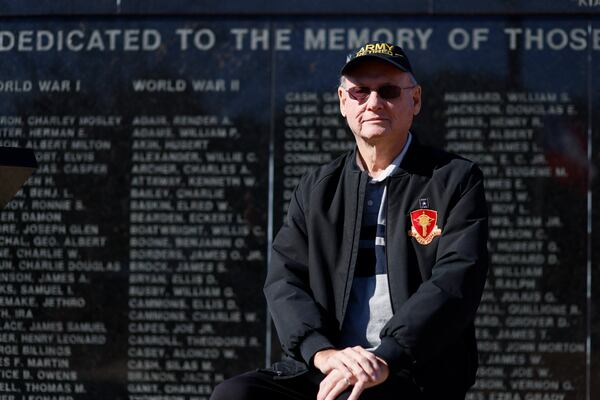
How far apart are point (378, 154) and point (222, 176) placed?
2.54 m

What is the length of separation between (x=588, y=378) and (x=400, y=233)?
2.83m

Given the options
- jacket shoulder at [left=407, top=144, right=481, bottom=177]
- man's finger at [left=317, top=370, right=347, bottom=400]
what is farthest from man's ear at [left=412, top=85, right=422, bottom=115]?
man's finger at [left=317, top=370, right=347, bottom=400]

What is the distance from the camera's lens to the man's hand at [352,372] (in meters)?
2.27

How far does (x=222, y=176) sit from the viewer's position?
518 centimetres

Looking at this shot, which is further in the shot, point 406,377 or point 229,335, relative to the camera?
point 229,335

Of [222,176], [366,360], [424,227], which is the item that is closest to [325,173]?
[424,227]

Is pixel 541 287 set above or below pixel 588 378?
above

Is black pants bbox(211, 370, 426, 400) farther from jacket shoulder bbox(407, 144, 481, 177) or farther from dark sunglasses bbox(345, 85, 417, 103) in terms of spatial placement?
dark sunglasses bbox(345, 85, 417, 103)

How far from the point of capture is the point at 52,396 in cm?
520

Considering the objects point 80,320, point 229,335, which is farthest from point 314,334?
point 80,320

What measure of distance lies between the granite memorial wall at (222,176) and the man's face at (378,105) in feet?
7.99

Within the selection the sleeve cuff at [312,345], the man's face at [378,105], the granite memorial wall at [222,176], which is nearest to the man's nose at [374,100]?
the man's face at [378,105]

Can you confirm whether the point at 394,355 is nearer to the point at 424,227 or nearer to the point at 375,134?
the point at 424,227

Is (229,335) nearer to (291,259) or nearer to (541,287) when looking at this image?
(541,287)
